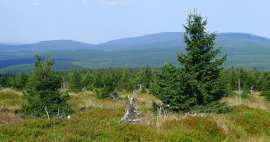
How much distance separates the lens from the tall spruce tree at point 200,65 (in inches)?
785

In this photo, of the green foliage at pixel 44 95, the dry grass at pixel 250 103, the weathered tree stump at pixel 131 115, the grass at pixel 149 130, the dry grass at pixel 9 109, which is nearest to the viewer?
the grass at pixel 149 130

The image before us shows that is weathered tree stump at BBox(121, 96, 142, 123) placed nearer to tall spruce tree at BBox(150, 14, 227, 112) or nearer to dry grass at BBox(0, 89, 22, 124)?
tall spruce tree at BBox(150, 14, 227, 112)

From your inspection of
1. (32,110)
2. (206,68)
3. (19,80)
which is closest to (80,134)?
(206,68)

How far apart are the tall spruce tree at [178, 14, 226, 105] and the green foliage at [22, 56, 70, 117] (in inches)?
264

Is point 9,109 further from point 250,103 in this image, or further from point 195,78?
point 250,103

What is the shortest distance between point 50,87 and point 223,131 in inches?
473

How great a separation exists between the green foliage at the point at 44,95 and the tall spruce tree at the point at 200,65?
6.71 m

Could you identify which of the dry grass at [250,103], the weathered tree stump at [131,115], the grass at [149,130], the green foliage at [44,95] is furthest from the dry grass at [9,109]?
the dry grass at [250,103]

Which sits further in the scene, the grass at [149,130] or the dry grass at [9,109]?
the dry grass at [9,109]

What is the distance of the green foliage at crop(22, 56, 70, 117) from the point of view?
2375 cm

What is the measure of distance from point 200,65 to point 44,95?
→ 849 cm

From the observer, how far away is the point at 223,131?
15070 millimetres

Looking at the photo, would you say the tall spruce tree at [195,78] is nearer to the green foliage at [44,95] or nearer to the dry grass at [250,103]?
the dry grass at [250,103]

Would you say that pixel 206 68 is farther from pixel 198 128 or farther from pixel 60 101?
pixel 60 101
